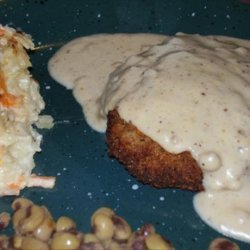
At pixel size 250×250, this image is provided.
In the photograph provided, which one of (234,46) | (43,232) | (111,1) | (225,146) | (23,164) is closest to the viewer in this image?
(43,232)

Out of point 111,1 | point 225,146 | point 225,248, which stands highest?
point 111,1

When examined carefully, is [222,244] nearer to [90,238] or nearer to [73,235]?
[90,238]

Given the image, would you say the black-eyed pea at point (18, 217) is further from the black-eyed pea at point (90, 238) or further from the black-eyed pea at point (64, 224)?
the black-eyed pea at point (90, 238)

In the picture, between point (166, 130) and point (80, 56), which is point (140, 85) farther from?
point (80, 56)

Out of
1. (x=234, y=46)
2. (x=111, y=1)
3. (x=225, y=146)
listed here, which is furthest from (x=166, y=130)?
(x=111, y=1)

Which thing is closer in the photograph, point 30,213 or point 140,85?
point 30,213

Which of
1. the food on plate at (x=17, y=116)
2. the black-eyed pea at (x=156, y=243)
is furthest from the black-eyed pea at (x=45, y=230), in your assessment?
the black-eyed pea at (x=156, y=243)
